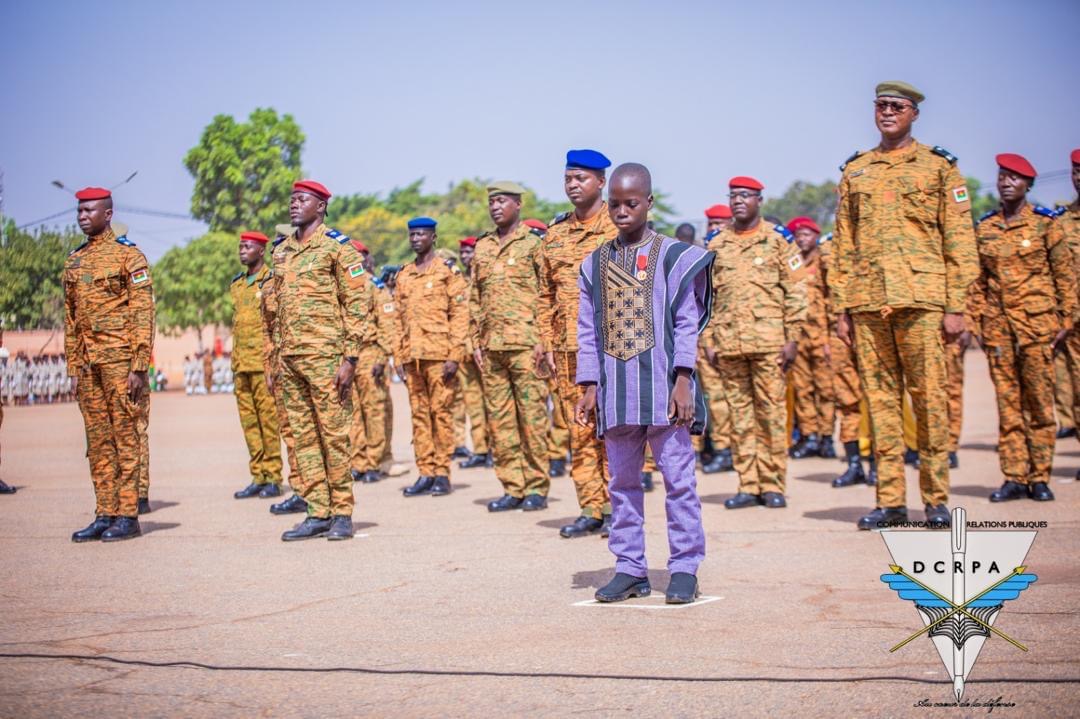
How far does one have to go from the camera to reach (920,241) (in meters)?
8.47

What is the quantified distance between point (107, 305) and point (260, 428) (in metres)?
2.99

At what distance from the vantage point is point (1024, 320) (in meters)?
10.2

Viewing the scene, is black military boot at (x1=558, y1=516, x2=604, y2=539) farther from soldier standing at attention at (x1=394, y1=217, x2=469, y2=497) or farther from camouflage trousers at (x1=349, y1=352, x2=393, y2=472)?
camouflage trousers at (x1=349, y1=352, x2=393, y2=472)

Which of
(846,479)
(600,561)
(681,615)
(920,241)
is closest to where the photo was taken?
(681,615)

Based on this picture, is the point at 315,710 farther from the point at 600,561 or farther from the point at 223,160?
the point at 223,160

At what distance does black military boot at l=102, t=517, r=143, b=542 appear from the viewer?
9281mm

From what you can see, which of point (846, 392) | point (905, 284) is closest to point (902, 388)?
point (905, 284)

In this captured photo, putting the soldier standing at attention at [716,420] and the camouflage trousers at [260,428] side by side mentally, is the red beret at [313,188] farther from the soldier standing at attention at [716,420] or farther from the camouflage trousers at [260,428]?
the soldier standing at attention at [716,420]

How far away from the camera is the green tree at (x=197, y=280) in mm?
45500

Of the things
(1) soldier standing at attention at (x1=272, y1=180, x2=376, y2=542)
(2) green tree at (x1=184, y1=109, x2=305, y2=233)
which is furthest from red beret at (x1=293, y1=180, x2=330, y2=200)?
(2) green tree at (x1=184, y1=109, x2=305, y2=233)

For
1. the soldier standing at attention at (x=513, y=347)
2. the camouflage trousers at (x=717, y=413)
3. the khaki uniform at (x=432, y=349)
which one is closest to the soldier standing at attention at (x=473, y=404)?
the khaki uniform at (x=432, y=349)

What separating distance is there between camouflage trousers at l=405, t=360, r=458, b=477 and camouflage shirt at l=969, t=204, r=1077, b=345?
16.5 ft

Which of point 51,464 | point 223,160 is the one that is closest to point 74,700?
point 51,464

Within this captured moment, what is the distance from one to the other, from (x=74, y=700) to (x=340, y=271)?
468cm
